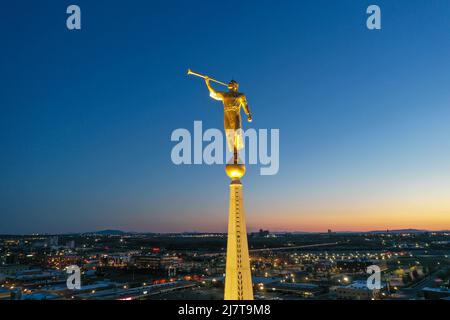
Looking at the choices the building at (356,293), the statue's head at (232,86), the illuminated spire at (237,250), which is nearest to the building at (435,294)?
the building at (356,293)

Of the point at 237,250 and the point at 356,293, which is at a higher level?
the point at 237,250

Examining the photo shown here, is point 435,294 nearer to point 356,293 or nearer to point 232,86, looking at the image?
point 356,293

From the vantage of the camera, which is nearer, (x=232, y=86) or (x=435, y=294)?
(x=232, y=86)

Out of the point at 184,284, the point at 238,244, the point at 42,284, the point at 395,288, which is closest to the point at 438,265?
the point at 395,288

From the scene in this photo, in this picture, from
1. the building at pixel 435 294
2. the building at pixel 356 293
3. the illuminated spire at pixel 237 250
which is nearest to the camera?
the illuminated spire at pixel 237 250

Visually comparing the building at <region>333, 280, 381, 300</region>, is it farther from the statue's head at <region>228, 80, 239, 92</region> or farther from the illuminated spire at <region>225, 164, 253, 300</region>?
the statue's head at <region>228, 80, 239, 92</region>

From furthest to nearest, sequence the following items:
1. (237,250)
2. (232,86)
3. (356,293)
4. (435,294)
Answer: (356,293)
(435,294)
(232,86)
(237,250)

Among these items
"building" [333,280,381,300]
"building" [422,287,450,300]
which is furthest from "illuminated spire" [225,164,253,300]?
"building" [333,280,381,300]

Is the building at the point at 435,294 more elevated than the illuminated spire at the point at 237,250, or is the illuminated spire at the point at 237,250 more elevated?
the illuminated spire at the point at 237,250

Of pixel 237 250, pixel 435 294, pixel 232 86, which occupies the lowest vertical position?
pixel 435 294

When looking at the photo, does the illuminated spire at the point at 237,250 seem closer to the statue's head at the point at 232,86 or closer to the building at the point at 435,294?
the statue's head at the point at 232,86

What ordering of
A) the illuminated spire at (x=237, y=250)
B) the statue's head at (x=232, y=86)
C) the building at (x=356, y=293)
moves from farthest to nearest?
the building at (x=356, y=293) < the statue's head at (x=232, y=86) < the illuminated spire at (x=237, y=250)

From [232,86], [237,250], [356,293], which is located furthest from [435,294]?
[232,86]
